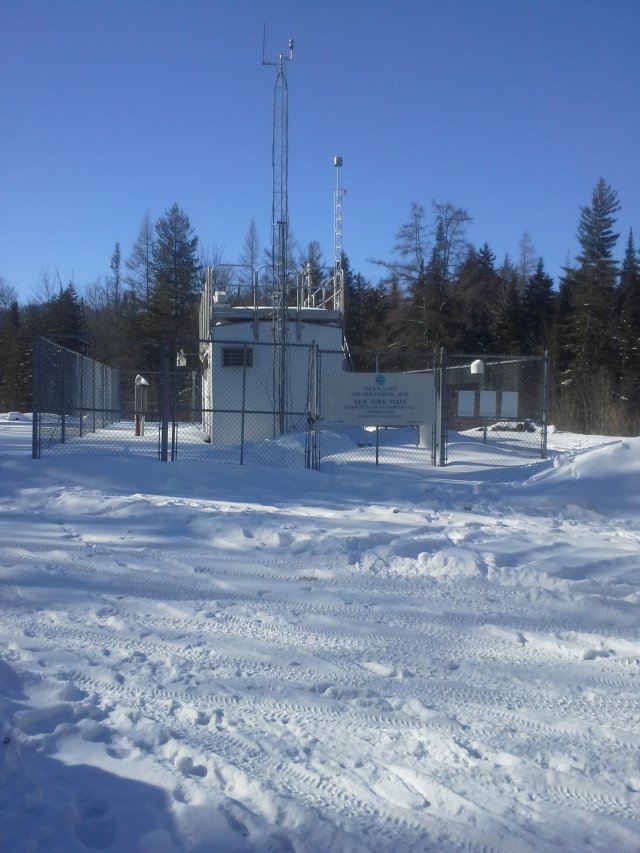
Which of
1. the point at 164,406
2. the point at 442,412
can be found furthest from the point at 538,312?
the point at 164,406

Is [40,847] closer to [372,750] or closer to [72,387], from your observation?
[372,750]

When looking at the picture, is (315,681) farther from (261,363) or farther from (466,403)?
(261,363)

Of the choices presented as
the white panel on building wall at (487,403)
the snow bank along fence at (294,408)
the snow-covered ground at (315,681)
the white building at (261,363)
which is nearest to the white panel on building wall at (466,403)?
the snow bank along fence at (294,408)

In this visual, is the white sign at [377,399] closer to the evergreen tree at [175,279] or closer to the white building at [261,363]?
the white building at [261,363]

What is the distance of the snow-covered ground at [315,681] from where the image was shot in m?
3.45

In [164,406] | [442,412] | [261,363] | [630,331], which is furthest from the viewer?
[630,331]

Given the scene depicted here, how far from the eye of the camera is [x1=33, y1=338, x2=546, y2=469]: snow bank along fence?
14.2 m

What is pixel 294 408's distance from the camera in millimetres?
20891

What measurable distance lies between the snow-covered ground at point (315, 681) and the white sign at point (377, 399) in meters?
4.15

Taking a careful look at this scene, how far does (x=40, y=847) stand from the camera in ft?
10.3

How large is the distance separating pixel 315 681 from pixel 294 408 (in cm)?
1604

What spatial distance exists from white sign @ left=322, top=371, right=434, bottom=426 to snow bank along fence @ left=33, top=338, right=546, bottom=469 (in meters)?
0.02

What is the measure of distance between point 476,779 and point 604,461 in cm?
951

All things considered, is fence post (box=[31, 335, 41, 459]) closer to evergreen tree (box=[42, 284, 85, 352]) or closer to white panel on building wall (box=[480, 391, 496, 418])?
white panel on building wall (box=[480, 391, 496, 418])
